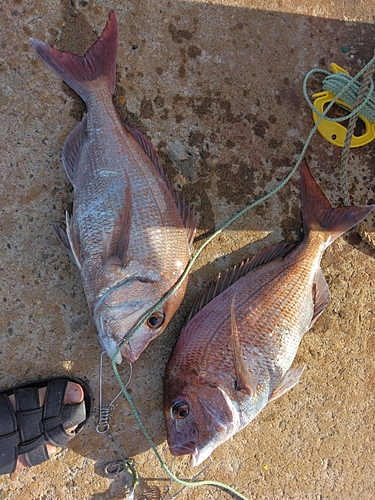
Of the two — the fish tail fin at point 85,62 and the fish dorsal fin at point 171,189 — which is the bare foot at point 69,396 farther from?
the fish tail fin at point 85,62

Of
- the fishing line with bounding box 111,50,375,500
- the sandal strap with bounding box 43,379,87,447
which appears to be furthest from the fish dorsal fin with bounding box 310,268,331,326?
the sandal strap with bounding box 43,379,87,447

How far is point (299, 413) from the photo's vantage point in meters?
2.97

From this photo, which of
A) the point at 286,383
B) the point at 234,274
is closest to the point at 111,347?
the point at 234,274

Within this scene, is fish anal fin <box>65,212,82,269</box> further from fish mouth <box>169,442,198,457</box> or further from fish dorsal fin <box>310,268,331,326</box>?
fish dorsal fin <box>310,268,331,326</box>

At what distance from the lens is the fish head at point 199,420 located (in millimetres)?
2295

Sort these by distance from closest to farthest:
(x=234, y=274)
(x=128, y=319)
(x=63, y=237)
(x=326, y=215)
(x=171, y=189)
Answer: (x=128, y=319) → (x=63, y=237) → (x=171, y=189) → (x=234, y=274) → (x=326, y=215)

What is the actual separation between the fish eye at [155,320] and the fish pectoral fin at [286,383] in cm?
86

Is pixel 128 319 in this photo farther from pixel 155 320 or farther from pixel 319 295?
pixel 319 295

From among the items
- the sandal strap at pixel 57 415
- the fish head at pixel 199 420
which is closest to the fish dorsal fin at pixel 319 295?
the fish head at pixel 199 420

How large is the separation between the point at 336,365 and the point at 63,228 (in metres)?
2.21

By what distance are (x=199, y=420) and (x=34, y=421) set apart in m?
1.00

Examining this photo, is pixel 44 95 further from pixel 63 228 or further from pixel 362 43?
pixel 362 43

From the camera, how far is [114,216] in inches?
91.2

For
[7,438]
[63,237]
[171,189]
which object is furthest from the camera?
[171,189]
